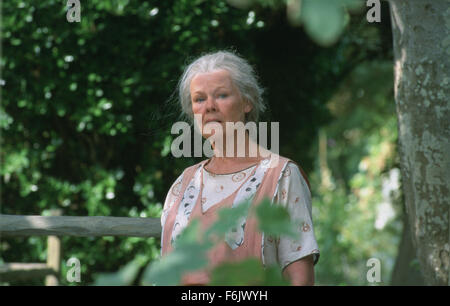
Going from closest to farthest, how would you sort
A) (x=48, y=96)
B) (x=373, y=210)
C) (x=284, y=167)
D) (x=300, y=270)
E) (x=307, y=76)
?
(x=300, y=270) → (x=284, y=167) → (x=48, y=96) → (x=307, y=76) → (x=373, y=210)

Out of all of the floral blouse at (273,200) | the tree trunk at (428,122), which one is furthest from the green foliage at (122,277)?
the tree trunk at (428,122)

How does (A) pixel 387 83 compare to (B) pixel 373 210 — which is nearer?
(B) pixel 373 210

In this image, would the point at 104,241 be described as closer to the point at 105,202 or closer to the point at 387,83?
the point at 105,202

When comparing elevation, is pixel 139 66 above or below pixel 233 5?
below

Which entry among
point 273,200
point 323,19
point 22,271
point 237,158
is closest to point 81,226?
point 22,271

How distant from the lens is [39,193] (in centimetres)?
385

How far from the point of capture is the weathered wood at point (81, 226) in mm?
2629

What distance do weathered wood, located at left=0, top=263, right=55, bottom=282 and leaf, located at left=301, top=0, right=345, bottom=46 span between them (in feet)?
10.9

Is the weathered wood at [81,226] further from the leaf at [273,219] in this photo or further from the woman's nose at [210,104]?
the leaf at [273,219]

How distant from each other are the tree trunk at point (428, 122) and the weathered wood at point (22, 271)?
7.75ft

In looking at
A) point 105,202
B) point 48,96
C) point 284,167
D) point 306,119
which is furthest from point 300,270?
point 306,119

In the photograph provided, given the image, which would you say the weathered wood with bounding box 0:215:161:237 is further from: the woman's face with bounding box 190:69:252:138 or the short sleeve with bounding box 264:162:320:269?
the short sleeve with bounding box 264:162:320:269

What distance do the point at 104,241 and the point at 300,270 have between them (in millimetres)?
2485

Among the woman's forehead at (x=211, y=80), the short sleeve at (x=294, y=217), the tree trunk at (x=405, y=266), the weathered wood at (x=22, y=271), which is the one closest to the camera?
the short sleeve at (x=294, y=217)
